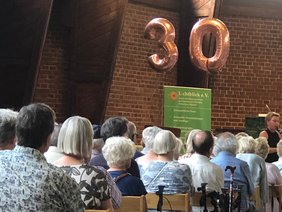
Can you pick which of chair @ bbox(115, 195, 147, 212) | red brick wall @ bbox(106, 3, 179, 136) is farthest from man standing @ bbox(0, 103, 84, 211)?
red brick wall @ bbox(106, 3, 179, 136)

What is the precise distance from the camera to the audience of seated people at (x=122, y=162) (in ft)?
13.3

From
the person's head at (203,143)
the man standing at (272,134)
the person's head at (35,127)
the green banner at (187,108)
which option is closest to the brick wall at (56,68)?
the green banner at (187,108)

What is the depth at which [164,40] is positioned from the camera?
31.9 feet

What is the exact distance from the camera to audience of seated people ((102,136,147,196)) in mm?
4059

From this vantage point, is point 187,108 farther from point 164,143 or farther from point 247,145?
point 164,143

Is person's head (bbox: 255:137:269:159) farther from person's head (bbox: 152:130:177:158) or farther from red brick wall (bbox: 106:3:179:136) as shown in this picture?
red brick wall (bbox: 106:3:179:136)

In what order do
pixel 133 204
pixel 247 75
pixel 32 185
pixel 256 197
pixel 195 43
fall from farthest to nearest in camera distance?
pixel 247 75 → pixel 195 43 → pixel 256 197 → pixel 133 204 → pixel 32 185

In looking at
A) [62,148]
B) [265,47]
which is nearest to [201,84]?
[265,47]

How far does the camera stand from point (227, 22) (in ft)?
37.8

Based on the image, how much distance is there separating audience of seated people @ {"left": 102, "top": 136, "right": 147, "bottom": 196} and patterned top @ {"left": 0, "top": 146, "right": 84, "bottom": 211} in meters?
1.55

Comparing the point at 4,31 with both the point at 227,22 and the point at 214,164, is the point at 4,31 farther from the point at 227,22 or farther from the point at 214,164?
the point at 227,22

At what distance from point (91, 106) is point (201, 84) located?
7.91 ft

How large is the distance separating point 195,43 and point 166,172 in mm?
5390

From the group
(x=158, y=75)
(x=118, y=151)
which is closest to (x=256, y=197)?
(x=118, y=151)
